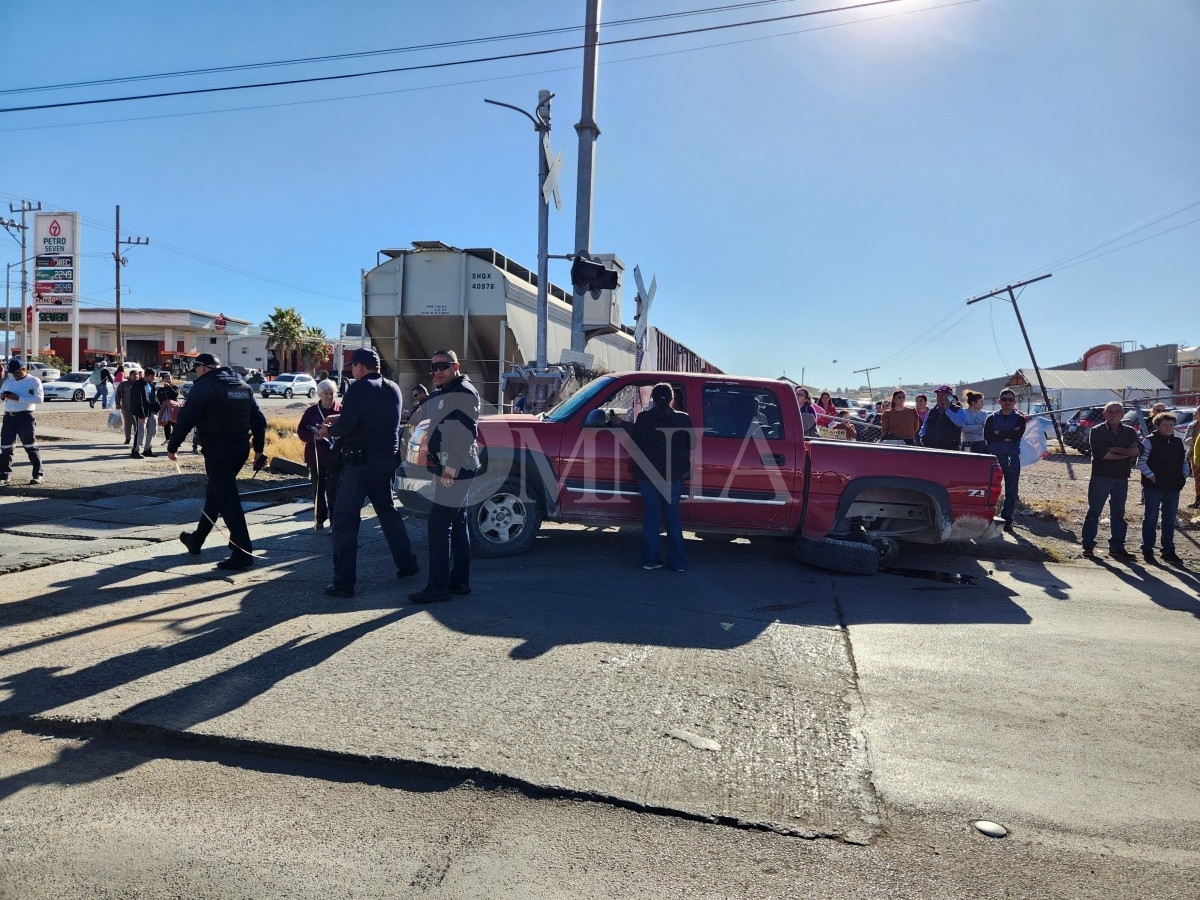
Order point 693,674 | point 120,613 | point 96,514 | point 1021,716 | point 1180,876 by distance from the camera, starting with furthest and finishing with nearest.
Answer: point 96,514 → point 120,613 → point 693,674 → point 1021,716 → point 1180,876

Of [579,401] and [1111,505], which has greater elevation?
[579,401]

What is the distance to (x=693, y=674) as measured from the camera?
181 inches

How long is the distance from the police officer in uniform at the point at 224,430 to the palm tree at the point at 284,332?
207 ft

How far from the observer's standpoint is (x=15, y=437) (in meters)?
10.9

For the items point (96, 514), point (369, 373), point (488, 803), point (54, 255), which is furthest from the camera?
point (54, 255)

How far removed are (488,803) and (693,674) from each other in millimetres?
1694

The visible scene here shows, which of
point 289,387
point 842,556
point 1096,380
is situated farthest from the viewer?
point 289,387

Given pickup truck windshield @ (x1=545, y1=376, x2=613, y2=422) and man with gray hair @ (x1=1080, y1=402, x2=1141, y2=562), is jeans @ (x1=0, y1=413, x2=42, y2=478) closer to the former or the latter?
pickup truck windshield @ (x1=545, y1=376, x2=613, y2=422)

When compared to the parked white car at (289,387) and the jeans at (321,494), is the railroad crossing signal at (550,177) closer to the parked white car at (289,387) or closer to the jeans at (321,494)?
the jeans at (321,494)

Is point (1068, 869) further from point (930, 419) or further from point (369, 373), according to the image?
point (930, 419)

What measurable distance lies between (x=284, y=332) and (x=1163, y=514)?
66.3 m

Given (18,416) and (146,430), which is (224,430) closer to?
(18,416)

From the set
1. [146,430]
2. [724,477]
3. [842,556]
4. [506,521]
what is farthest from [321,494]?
[146,430]

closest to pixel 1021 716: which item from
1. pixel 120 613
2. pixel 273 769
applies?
pixel 273 769
